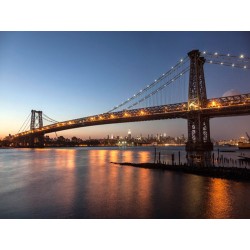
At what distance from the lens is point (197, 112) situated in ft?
136

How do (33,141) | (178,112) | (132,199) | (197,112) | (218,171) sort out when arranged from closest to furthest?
(132,199), (218,171), (197,112), (178,112), (33,141)

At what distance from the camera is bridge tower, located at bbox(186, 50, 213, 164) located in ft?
134

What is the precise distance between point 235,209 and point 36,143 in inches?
3513

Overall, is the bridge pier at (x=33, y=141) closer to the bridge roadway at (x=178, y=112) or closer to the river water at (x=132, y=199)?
the bridge roadway at (x=178, y=112)

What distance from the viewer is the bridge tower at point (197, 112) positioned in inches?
1609

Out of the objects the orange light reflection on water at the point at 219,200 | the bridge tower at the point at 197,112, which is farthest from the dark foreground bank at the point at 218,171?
Result: the bridge tower at the point at 197,112

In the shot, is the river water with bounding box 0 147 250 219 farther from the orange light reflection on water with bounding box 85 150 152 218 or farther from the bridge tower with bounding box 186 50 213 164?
the bridge tower with bounding box 186 50 213 164

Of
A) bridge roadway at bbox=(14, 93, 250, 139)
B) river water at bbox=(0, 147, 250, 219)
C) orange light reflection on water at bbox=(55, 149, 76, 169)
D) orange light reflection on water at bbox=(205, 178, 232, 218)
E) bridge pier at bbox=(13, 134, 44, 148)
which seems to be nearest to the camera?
orange light reflection on water at bbox=(205, 178, 232, 218)

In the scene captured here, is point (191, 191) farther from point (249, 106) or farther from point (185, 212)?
point (249, 106)

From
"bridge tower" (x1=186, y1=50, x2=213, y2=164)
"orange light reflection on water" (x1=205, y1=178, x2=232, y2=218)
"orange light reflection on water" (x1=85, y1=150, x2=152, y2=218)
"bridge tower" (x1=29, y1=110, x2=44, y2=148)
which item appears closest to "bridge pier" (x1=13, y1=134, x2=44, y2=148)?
"bridge tower" (x1=29, y1=110, x2=44, y2=148)

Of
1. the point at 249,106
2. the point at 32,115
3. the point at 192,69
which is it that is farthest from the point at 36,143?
the point at 249,106

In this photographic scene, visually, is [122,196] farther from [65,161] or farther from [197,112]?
[197,112]

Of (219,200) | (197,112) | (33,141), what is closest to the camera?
(219,200)

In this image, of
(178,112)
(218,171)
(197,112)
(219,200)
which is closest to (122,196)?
(219,200)
